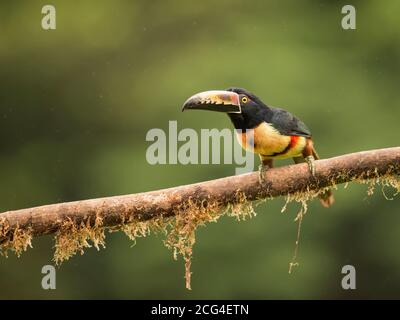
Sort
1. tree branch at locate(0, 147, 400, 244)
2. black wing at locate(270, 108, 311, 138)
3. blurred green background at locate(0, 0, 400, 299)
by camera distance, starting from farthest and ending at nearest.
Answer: blurred green background at locate(0, 0, 400, 299)
black wing at locate(270, 108, 311, 138)
tree branch at locate(0, 147, 400, 244)

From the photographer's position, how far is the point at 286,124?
5160 mm

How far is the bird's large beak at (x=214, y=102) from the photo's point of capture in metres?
5.02

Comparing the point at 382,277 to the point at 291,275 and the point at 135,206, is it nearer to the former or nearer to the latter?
the point at 291,275

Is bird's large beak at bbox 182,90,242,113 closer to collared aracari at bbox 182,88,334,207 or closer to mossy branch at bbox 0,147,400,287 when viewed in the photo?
collared aracari at bbox 182,88,334,207

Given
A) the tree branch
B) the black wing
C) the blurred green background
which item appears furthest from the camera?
the blurred green background

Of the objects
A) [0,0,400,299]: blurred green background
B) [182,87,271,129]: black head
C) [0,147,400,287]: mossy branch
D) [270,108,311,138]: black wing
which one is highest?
[0,0,400,299]: blurred green background

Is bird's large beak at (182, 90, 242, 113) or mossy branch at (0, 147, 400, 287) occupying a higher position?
bird's large beak at (182, 90, 242, 113)

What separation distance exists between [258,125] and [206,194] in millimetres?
636

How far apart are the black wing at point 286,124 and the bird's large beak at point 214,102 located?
0.87 feet

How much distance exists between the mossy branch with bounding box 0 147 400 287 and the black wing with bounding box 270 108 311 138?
345mm

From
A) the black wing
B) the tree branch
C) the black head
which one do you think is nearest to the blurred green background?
the black wing

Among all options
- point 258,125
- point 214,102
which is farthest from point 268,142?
point 214,102

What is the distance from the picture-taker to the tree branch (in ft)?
15.2

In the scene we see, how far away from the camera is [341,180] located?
4797 millimetres
